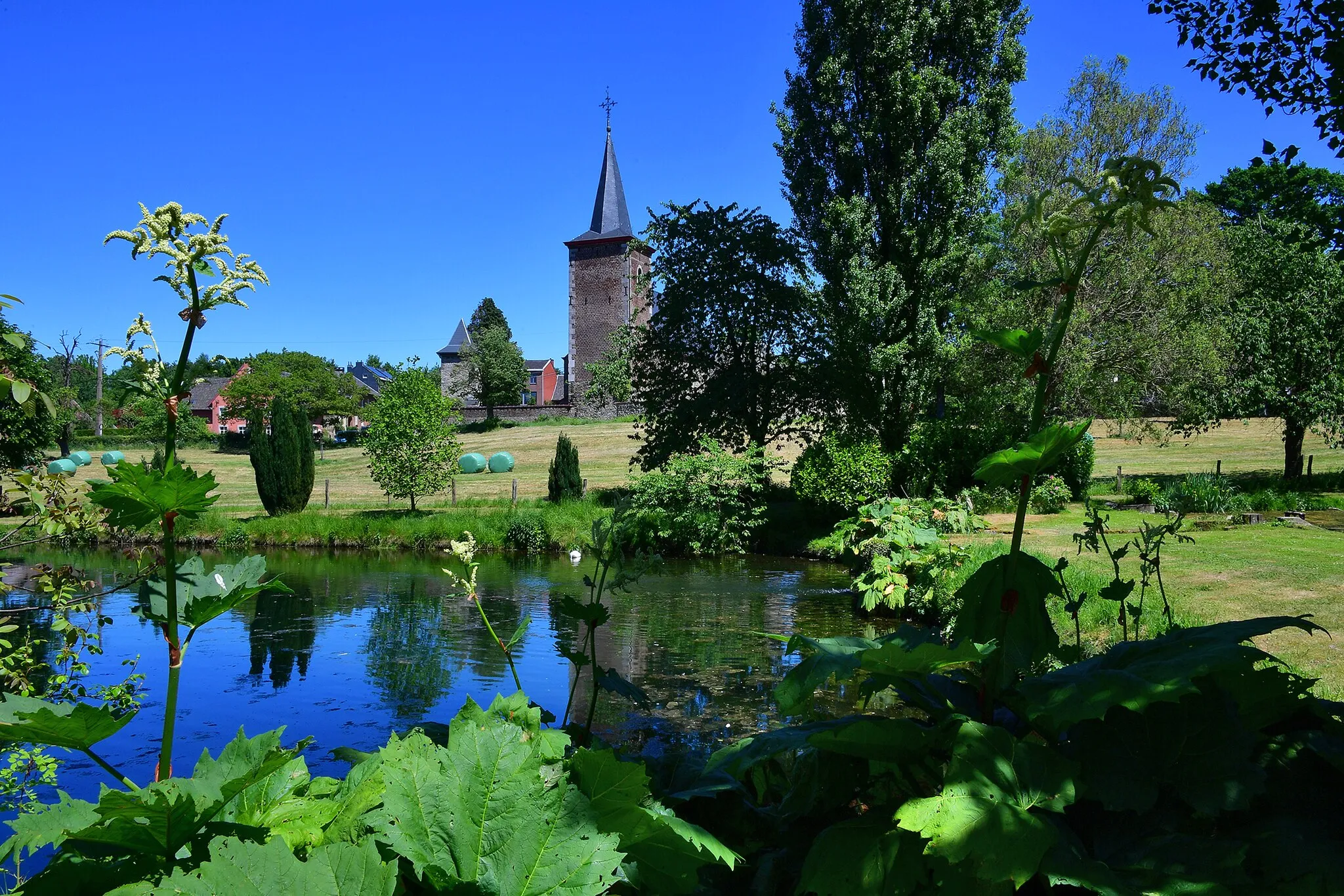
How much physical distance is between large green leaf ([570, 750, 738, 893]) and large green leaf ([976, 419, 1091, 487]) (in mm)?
674

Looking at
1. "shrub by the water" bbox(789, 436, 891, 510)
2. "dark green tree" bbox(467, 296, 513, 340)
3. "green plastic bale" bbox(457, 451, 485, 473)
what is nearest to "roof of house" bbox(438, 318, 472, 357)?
"dark green tree" bbox(467, 296, 513, 340)

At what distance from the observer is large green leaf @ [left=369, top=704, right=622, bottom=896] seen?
2.92ft

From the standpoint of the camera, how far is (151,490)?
1.04 meters

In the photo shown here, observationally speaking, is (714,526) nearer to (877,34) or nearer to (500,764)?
(877,34)

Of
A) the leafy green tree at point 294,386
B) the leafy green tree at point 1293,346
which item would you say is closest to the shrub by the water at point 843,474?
the leafy green tree at point 1293,346

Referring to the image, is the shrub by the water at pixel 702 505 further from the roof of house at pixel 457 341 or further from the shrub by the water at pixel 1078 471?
the roof of house at pixel 457 341

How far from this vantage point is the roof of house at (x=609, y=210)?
2275 inches

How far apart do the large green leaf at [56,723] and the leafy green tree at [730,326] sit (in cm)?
1997

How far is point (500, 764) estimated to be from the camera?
37.1 inches

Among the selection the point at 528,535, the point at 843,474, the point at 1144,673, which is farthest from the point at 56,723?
the point at 528,535

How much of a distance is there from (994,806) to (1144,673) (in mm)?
339

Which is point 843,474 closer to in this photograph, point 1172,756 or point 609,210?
point 1172,756

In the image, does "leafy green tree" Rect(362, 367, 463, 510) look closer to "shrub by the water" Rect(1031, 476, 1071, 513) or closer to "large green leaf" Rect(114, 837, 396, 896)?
"shrub by the water" Rect(1031, 476, 1071, 513)

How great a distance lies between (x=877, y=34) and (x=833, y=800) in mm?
20286
